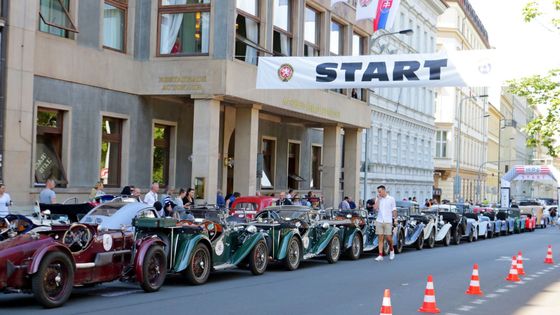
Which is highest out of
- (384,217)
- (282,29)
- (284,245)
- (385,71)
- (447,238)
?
(282,29)

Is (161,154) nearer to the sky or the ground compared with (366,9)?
nearer to the ground

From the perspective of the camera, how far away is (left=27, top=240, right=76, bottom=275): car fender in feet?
36.3

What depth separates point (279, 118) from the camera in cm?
3622

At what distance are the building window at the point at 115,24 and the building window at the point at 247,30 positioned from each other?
3.56m

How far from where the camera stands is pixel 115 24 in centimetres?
2642

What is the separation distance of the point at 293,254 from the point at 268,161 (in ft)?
61.1

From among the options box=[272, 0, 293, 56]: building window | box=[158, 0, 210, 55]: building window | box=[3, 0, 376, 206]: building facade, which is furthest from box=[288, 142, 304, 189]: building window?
box=[158, 0, 210, 55]: building window

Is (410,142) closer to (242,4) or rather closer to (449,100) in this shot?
(449,100)

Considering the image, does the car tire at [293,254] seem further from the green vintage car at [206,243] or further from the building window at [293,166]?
the building window at [293,166]

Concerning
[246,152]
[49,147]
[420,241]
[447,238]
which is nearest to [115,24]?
[49,147]

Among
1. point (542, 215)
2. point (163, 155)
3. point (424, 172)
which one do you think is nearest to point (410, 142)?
point (424, 172)

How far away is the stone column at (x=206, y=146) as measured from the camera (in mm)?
26266

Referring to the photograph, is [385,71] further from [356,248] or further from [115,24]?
[115,24]

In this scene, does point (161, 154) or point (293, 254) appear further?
point (161, 154)
